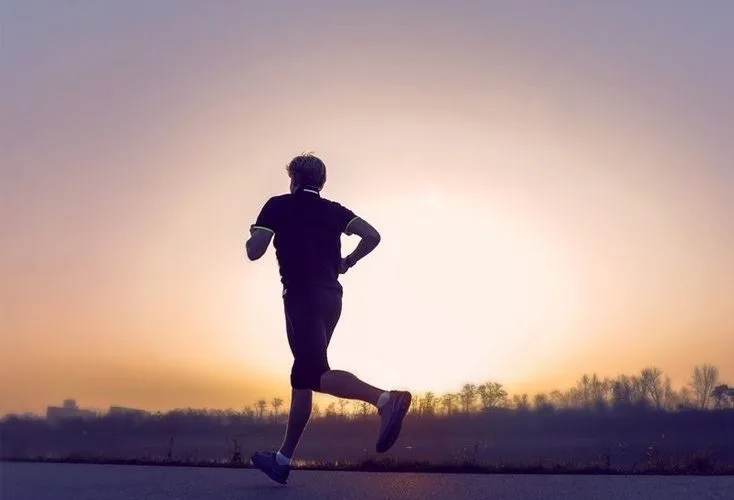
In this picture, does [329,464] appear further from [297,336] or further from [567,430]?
[567,430]

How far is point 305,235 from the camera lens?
628 cm

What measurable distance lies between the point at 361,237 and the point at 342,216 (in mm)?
208

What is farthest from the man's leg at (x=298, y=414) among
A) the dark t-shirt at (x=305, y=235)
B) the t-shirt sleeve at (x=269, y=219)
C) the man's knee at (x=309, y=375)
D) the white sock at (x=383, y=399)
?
the t-shirt sleeve at (x=269, y=219)

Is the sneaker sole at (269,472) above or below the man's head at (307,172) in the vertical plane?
below

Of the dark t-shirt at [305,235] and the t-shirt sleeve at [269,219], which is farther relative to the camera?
the t-shirt sleeve at [269,219]

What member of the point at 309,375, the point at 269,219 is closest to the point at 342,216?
the point at 269,219

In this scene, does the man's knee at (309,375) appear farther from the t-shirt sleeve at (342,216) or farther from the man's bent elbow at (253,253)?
the t-shirt sleeve at (342,216)

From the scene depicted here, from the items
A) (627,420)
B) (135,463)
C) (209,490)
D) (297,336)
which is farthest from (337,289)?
(627,420)

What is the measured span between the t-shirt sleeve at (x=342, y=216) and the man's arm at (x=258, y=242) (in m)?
0.49

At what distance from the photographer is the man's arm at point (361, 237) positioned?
6508mm

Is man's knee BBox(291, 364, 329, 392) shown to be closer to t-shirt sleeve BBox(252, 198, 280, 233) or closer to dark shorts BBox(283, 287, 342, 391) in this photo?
dark shorts BBox(283, 287, 342, 391)

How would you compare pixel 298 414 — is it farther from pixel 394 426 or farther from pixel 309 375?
pixel 394 426

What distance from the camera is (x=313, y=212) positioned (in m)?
6.39

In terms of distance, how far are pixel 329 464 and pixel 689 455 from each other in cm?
303
